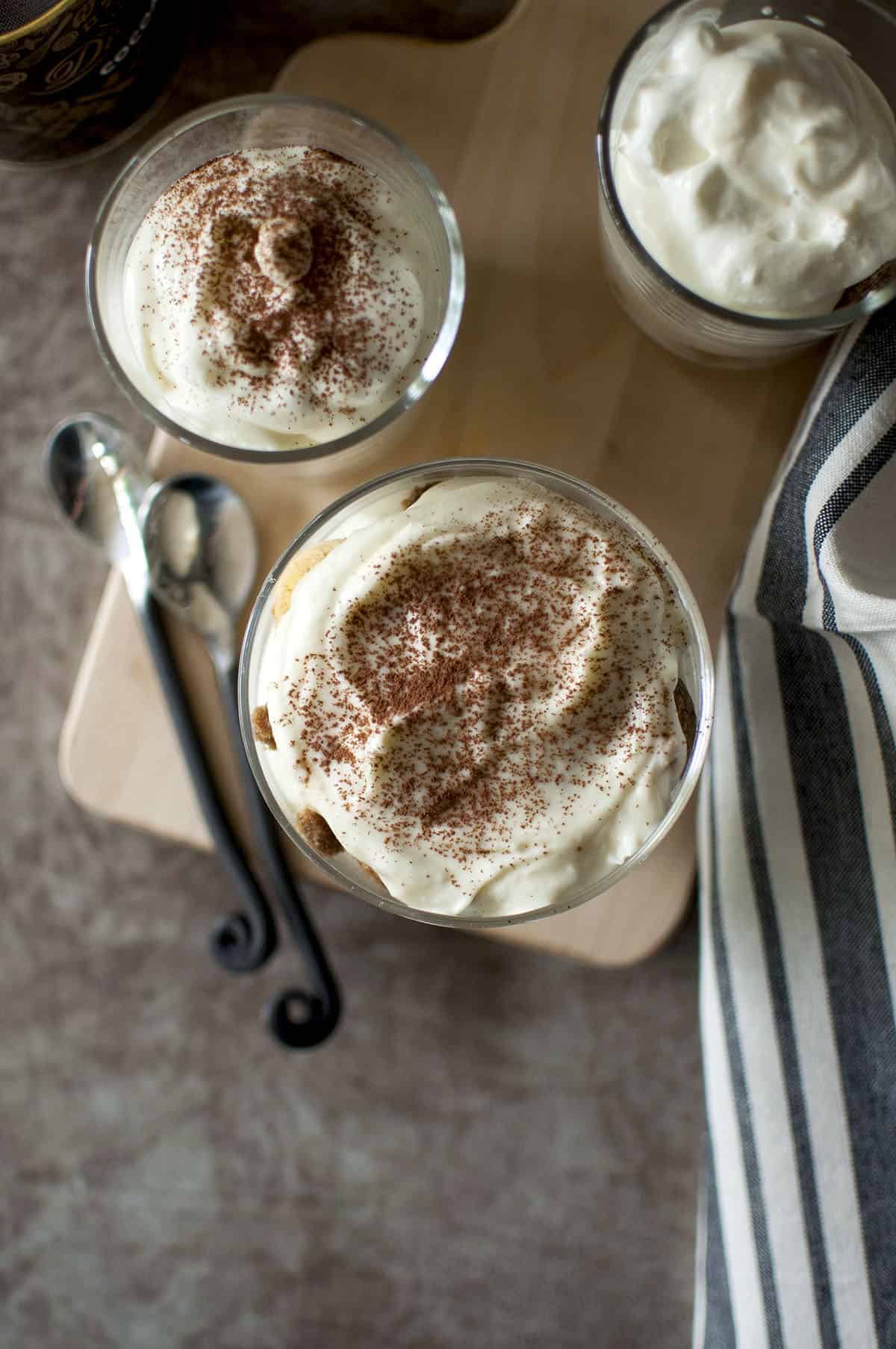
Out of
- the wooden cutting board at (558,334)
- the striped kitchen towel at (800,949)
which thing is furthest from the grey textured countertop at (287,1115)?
the wooden cutting board at (558,334)

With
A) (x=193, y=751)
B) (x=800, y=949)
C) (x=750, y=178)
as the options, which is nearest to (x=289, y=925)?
(x=193, y=751)

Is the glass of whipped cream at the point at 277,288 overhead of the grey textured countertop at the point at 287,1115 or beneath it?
overhead

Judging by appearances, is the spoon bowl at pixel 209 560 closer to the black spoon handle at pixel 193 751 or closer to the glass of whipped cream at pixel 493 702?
the black spoon handle at pixel 193 751

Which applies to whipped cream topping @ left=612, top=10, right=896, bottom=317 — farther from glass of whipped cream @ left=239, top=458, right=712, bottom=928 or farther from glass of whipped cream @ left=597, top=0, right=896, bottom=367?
glass of whipped cream @ left=239, top=458, right=712, bottom=928

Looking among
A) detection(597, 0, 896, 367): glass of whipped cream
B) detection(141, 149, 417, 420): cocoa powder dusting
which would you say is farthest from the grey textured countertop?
detection(597, 0, 896, 367): glass of whipped cream

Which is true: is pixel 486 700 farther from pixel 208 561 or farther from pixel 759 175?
pixel 759 175

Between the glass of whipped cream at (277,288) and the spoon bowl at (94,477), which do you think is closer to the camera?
the glass of whipped cream at (277,288)

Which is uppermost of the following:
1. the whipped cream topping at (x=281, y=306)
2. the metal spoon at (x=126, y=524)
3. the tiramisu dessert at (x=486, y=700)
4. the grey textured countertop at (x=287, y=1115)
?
the whipped cream topping at (x=281, y=306)
